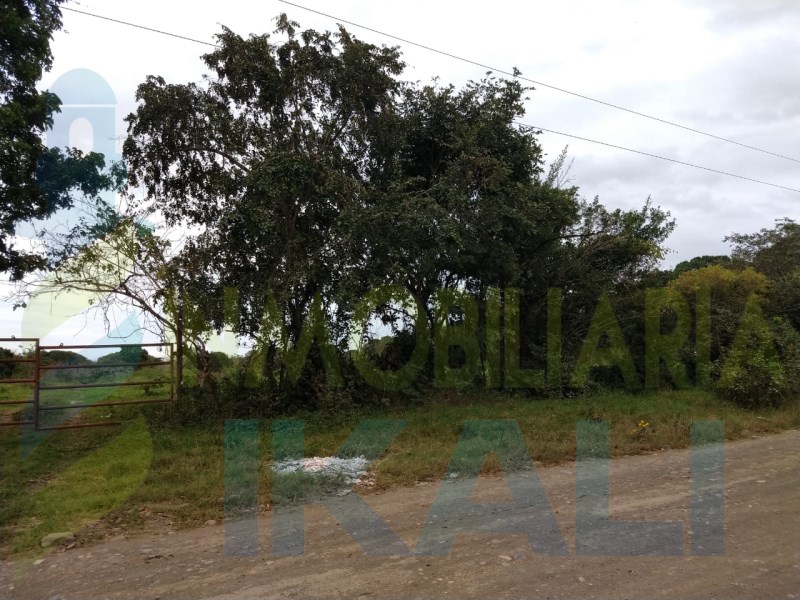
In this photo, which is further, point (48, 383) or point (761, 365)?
point (761, 365)

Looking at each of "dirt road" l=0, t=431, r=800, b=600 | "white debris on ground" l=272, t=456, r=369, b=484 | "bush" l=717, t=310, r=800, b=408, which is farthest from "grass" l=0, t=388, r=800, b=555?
"dirt road" l=0, t=431, r=800, b=600

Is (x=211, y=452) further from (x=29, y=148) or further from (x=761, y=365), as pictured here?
(x=761, y=365)

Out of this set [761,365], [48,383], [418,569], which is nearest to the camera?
[418,569]

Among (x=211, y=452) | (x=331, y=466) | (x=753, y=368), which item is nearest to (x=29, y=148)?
(x=211, y=452)

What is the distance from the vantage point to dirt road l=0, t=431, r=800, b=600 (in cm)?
377

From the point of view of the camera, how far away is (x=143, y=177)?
11.6 metres

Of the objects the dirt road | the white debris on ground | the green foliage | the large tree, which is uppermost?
the large tree

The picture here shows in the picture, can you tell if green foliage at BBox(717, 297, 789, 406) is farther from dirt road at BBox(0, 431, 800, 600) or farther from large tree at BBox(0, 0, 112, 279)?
large tree at BBox(0, 0, 112, 279)

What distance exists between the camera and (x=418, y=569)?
13.5 feet

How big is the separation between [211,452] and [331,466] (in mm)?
2087

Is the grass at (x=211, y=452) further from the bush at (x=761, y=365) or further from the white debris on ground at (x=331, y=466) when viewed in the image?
the bush at (x=761, y=365)

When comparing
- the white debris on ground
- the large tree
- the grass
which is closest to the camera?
the grass

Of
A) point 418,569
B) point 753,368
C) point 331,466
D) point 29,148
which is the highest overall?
point 29,148

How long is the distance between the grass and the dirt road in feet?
2.26
